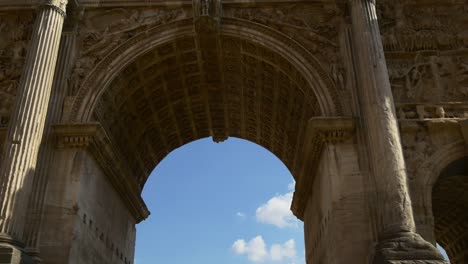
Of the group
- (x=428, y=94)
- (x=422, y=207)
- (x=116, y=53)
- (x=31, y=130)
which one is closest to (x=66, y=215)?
(x=31, y=130)

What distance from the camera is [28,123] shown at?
45.1 feet

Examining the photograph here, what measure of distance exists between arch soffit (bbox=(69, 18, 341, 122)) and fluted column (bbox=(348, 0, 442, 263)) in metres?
1.18

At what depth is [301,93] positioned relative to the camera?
669 inches

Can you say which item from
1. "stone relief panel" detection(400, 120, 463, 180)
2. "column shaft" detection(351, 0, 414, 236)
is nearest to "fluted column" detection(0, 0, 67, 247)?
"column shaft" detection(351, 0, 414, 236)

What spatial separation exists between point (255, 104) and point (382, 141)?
7.76m

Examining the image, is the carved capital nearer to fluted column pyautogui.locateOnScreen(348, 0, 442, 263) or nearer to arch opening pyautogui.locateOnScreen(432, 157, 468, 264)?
fluted column pyautogui.locateOnScreen(348, 0, 442, 263)

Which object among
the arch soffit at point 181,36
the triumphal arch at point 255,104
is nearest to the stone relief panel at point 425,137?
the triumphal arch at point 255,104

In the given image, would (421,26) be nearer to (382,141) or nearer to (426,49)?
(426,49)

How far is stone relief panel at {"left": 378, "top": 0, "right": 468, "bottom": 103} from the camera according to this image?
15.4 metres

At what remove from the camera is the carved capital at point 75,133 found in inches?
575

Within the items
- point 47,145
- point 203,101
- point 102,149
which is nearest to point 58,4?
point 47,145

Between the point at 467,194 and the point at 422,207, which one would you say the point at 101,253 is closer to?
the point at 422,207

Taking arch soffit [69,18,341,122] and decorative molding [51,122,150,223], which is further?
arch soffit [69,18,341,122]

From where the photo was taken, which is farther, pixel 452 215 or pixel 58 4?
pixel 452 215
